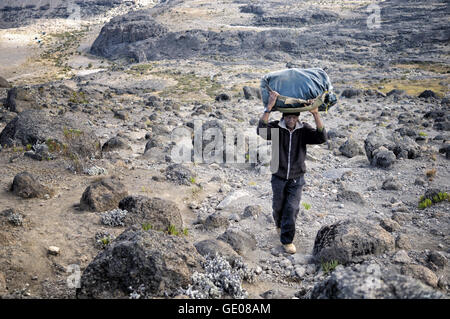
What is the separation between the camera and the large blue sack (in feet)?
13.6

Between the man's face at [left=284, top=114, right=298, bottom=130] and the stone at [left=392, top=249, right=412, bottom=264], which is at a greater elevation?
the man's face at [left=284, top=114, right=298, bottom=130]

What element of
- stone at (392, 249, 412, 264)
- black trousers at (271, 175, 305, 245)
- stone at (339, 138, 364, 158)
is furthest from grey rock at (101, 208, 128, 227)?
stone at (339, 138, 364, 158)

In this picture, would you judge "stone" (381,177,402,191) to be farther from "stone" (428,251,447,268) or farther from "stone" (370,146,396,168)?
"stone" (428,251,447,268)

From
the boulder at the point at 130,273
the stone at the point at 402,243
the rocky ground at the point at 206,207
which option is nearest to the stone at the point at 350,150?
the rocky ground at the point at 206,207

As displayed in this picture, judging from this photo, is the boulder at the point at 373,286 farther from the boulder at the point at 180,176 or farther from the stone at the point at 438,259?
the boulder at the point at 180,176

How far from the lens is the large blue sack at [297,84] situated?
4152mm

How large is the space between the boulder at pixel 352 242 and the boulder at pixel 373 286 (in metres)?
1.53

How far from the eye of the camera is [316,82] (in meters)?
4.29

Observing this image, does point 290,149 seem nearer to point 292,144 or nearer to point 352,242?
point 292,144

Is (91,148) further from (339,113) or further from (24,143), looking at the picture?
(339,113)

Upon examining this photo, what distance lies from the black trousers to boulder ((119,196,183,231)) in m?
1.50
